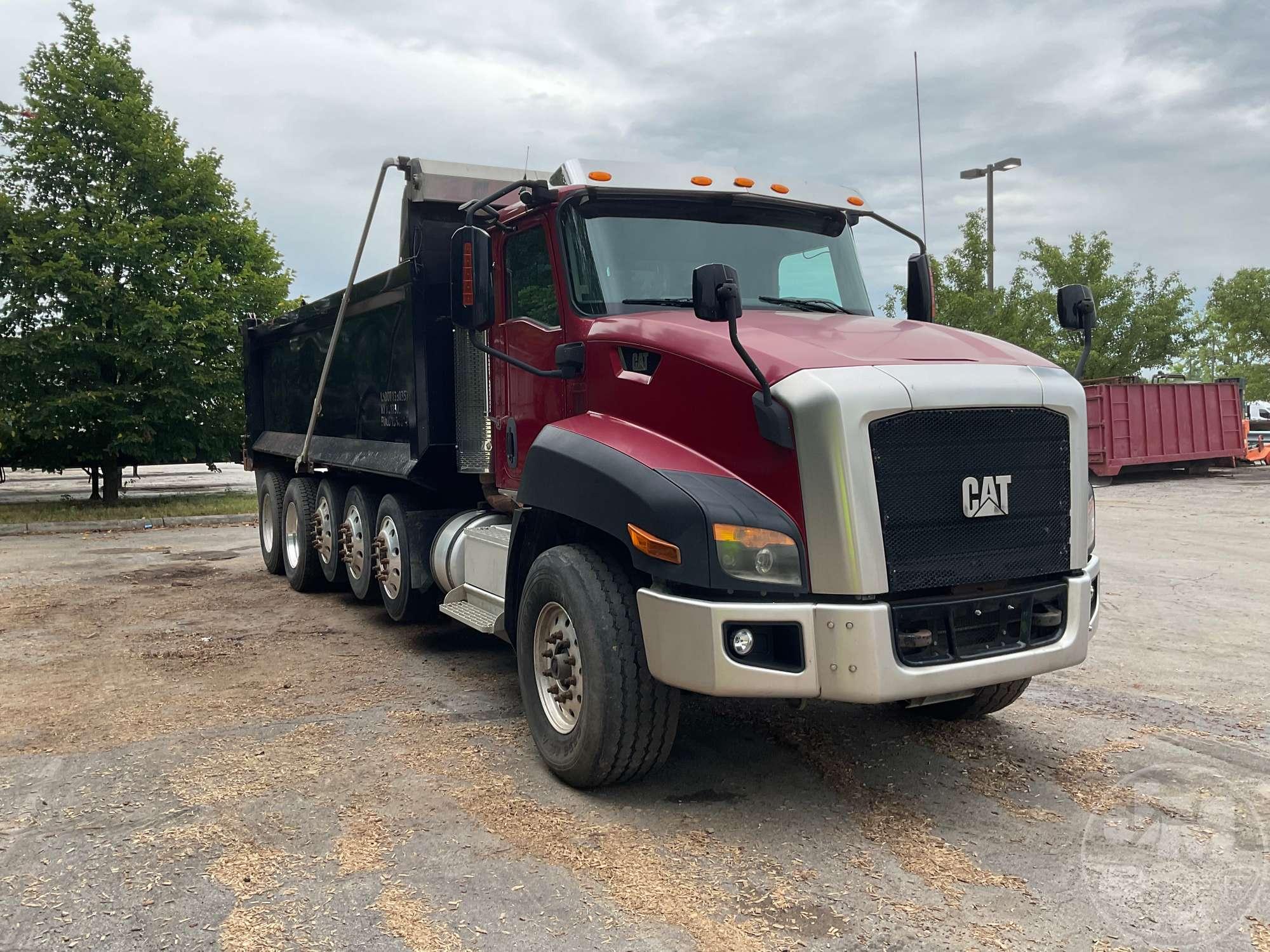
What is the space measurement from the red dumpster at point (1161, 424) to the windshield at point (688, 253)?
18.9m

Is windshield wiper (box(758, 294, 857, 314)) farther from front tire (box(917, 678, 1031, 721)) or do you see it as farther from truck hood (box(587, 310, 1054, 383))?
front tire (box(917, 678, 1031, 721))

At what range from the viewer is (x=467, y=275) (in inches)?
216

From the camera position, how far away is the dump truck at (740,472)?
396cm

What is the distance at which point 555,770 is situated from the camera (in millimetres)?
4680

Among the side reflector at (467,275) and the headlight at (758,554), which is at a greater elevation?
the side reflector at (467,275)

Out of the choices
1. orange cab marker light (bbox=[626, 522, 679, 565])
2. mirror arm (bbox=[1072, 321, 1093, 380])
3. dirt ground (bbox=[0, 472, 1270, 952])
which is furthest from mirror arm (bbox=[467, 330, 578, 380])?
mirror arm (bbox=[1072, 321, 1093, 380])

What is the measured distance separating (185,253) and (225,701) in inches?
610

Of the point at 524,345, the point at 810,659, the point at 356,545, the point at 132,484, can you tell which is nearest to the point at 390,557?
the point at 356,545

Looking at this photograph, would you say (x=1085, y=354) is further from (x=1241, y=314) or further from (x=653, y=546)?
(x=1241, y=314)

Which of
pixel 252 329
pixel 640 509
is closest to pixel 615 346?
pixel 640 509

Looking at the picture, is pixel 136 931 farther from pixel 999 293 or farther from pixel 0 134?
pixel 999 293

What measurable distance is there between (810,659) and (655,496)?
0.85 metres

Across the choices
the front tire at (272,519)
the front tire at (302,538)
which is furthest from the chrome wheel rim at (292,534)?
the front tire at (272,519)

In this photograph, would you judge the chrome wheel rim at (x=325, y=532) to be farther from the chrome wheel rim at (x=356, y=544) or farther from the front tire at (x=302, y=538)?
the chrome wheel rim at (x=356, y=544)
